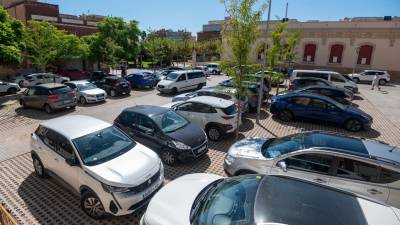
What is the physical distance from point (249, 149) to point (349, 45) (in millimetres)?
33307

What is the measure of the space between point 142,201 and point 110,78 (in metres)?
15.8

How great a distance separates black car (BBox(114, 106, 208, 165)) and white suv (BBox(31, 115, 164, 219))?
1281mm

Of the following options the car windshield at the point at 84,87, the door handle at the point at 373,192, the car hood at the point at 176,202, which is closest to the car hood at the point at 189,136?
the car hood at the point at 176,202

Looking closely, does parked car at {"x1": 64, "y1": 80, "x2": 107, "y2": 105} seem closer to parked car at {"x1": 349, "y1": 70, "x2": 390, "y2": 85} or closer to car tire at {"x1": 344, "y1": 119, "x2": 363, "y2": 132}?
car tire at {"x1": 344, "y1": 119, "x2": 363, "y2": 132}

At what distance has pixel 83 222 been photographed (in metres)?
5.14

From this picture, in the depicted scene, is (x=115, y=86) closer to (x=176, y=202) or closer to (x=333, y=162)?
(x=176, y=202)

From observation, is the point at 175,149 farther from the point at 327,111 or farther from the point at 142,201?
the point at 327,111

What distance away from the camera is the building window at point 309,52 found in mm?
34344

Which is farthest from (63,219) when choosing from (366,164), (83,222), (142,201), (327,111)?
(327,111)

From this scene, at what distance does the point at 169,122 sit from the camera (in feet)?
26.1

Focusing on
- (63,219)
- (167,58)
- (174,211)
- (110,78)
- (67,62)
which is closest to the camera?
(174,211)

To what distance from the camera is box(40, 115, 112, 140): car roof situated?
230 inches

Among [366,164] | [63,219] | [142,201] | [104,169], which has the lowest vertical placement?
[63,219]

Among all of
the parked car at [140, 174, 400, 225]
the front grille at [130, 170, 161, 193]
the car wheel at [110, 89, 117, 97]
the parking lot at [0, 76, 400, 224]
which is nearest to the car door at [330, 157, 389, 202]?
the parked car at [140, 174, 400, 225]
